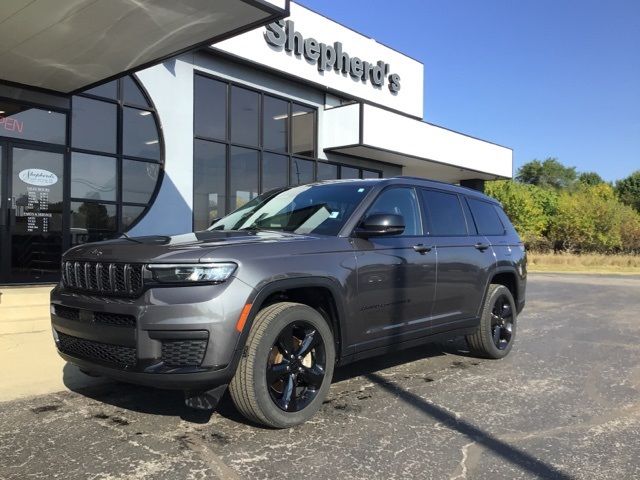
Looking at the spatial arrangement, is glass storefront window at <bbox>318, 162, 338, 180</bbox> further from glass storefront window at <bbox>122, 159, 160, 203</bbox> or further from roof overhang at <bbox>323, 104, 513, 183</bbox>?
glass storefront window at <bbox>122, 159, 160, 203</bbox>

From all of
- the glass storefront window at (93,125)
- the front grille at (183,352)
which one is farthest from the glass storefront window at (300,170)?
the front grille at (183,352)

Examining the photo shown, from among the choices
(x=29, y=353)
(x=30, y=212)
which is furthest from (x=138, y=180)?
(x=29, y=353)

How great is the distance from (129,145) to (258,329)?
9.01 metres

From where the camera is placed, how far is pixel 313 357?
13.7 feet

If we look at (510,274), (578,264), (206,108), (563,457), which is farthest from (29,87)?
(578,264)

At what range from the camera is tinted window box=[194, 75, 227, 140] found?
13.1 metres

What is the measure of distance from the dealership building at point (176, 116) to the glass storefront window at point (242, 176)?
0.04 m

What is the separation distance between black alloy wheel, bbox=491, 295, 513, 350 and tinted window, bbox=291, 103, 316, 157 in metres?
9.96

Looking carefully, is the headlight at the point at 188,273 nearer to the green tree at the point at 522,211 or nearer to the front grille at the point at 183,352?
the front grille at the point at 183,352

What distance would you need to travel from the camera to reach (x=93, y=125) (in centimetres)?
1102

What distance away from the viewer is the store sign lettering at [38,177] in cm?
971

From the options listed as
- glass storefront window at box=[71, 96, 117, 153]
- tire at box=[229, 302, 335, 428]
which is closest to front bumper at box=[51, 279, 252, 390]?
tire at box=[229, 302, 335, 428]

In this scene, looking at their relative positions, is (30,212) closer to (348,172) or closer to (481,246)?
(481,246)

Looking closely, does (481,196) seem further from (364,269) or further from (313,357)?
(313,357)
